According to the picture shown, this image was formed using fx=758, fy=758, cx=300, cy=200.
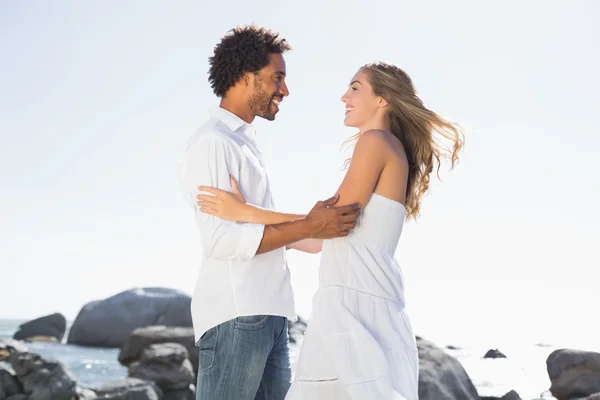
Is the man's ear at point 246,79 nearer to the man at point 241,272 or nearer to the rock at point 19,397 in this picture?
the man at point 241,272

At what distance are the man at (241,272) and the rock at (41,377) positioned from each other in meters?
7.42

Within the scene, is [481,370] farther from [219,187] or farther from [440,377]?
[219,187]

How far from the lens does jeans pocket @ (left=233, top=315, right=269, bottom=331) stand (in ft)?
10.7

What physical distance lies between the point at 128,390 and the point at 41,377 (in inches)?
45.5

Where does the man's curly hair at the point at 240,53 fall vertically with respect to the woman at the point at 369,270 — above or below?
above

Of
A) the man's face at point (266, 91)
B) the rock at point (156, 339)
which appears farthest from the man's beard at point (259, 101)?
the rock at point (156, 339)

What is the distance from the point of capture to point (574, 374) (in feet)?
32.9

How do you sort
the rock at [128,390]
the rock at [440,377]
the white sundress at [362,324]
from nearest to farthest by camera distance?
the white sundress at [362,324], the rock at [440,377], the rock at [128,390]

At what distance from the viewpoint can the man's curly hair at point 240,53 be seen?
3684 mm

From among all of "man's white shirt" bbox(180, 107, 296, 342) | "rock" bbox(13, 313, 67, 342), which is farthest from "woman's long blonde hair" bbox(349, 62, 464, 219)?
"rock" bbox(13, 313, 67, 342)

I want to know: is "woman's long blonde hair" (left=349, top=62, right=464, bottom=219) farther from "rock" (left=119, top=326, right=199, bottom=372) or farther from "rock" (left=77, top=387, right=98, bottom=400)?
"rock" (left=119, top=326, right=199, bottom=372)

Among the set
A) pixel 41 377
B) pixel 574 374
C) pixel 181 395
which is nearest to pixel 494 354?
pixel 574 374

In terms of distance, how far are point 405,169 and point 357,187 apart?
0.86 feet

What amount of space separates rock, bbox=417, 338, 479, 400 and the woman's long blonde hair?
468 cm
